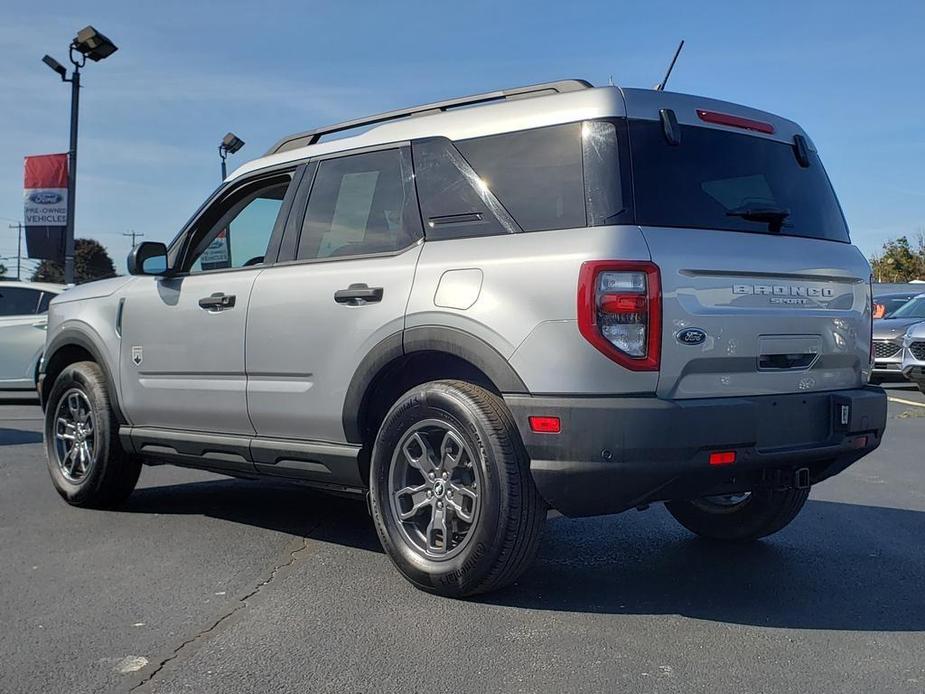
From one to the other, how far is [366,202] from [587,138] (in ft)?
4.22

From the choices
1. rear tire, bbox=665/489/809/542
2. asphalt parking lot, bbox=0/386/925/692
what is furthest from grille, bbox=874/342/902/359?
rear tire, bbox=665/489/809/542

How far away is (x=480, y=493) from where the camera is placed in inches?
155

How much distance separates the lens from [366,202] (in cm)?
482

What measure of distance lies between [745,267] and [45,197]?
59.9ft

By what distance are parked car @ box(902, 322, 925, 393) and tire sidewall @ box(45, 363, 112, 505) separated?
11827 mm

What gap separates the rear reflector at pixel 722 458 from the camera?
377cm

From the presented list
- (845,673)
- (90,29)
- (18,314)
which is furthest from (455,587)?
(90,29)

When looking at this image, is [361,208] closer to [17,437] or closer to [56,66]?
[17,437]

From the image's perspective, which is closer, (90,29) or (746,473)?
(746,473)

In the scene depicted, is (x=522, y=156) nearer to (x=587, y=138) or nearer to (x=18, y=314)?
(x=587, y=138)

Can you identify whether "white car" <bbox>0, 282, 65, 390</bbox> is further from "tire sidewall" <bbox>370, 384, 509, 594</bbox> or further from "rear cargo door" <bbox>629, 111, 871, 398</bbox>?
"rear cargo door" <bbox>629, 111, 871, 398</bbox>

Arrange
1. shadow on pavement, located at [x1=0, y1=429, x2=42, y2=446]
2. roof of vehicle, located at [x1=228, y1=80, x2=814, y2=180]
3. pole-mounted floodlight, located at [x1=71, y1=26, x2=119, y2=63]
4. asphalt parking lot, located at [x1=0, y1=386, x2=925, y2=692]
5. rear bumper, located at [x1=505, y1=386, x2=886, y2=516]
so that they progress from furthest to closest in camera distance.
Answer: pole-mounted floodlight, located at [x1=71, y1=26, x2=119, y2=63] < shadow on pavement, located at [x1=0, y1=429, x2=42, y2=446] < roof of vehicle, located at [x1=228, y1=80, x2=814, y2=180] < rear bumper, located at [x1=505, y1=386, x2=886, y2=516] < asphalt parking lot, located at [x1=0, y1=386, x2=925, y2=692]

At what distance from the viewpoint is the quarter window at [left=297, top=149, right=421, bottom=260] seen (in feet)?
15.0

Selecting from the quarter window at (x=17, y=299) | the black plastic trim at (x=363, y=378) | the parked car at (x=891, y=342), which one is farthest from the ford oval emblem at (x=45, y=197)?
the black plastic trim at (x=363, y=378)
